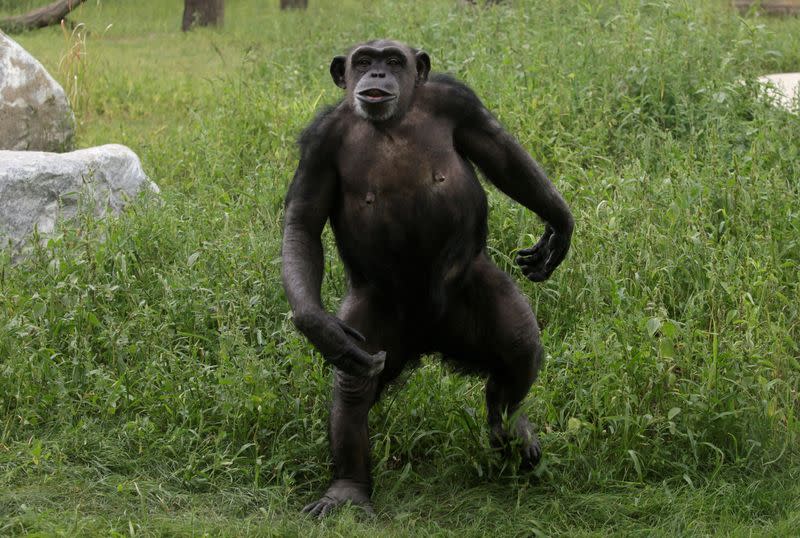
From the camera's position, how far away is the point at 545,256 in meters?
4.00

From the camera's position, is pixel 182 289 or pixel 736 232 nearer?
pixel 182 289

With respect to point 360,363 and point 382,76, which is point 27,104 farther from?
point 360,363

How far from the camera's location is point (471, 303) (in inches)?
155

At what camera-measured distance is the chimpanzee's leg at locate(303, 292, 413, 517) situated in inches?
152

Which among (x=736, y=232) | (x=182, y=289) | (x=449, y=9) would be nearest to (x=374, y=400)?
(x=182, y=289)

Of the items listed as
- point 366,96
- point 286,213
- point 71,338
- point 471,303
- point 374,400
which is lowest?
point 71,338

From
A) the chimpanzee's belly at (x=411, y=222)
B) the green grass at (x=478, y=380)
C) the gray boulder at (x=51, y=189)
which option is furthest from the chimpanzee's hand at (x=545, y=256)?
the gray boulder at (x=51, y=189)

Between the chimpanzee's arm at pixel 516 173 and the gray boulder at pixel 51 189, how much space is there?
8.05 feet

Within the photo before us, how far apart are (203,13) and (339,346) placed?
959cm

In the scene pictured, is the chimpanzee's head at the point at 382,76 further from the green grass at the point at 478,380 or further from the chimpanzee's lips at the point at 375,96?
the green grass at the point at 478,380

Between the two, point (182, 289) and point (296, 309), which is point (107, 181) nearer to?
point (182, 289)

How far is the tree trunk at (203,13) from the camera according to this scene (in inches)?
485

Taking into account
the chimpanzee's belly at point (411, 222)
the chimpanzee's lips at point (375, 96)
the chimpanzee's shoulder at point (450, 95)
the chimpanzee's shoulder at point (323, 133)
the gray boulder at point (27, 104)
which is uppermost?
the chimpanzee's lips at point (375, 96)

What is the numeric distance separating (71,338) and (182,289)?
1.70 ft
